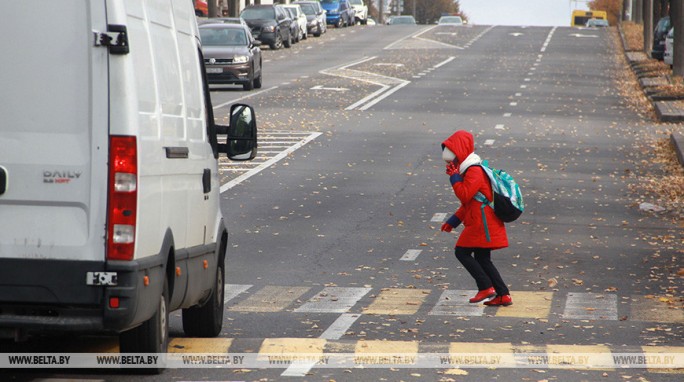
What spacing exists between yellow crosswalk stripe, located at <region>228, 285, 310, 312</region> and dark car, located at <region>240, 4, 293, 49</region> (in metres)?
48.8

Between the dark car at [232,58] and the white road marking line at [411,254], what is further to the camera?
the dark car at [232,58]

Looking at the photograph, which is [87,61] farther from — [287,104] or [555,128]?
[287,104]

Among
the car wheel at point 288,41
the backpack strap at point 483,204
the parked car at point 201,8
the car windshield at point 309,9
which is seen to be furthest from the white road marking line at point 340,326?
the parked car at point 201,8

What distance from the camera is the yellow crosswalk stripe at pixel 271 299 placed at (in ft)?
39.3

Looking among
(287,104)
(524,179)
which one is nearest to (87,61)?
(524,179)

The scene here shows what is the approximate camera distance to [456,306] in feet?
40.1

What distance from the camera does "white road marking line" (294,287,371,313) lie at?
1191 cm

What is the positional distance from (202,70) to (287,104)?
91.2 feet

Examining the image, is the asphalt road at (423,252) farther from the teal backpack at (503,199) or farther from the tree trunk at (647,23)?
the tree trunk at (647,23)

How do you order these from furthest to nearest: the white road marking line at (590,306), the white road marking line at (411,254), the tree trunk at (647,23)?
1. the tree trunk at (647,23)
2. the white road marking line at (411,254)
3. the white road marking line at (590,306)

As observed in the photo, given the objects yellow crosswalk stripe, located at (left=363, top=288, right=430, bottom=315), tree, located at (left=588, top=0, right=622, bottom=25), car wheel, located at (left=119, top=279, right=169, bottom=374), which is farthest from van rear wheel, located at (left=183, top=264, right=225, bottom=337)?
tree, located at (left=588, top=0, right=622, bottom=25)

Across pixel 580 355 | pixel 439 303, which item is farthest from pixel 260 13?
pixel 580 355

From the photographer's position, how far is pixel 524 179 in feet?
75.3

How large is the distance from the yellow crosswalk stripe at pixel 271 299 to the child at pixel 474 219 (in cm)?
145
